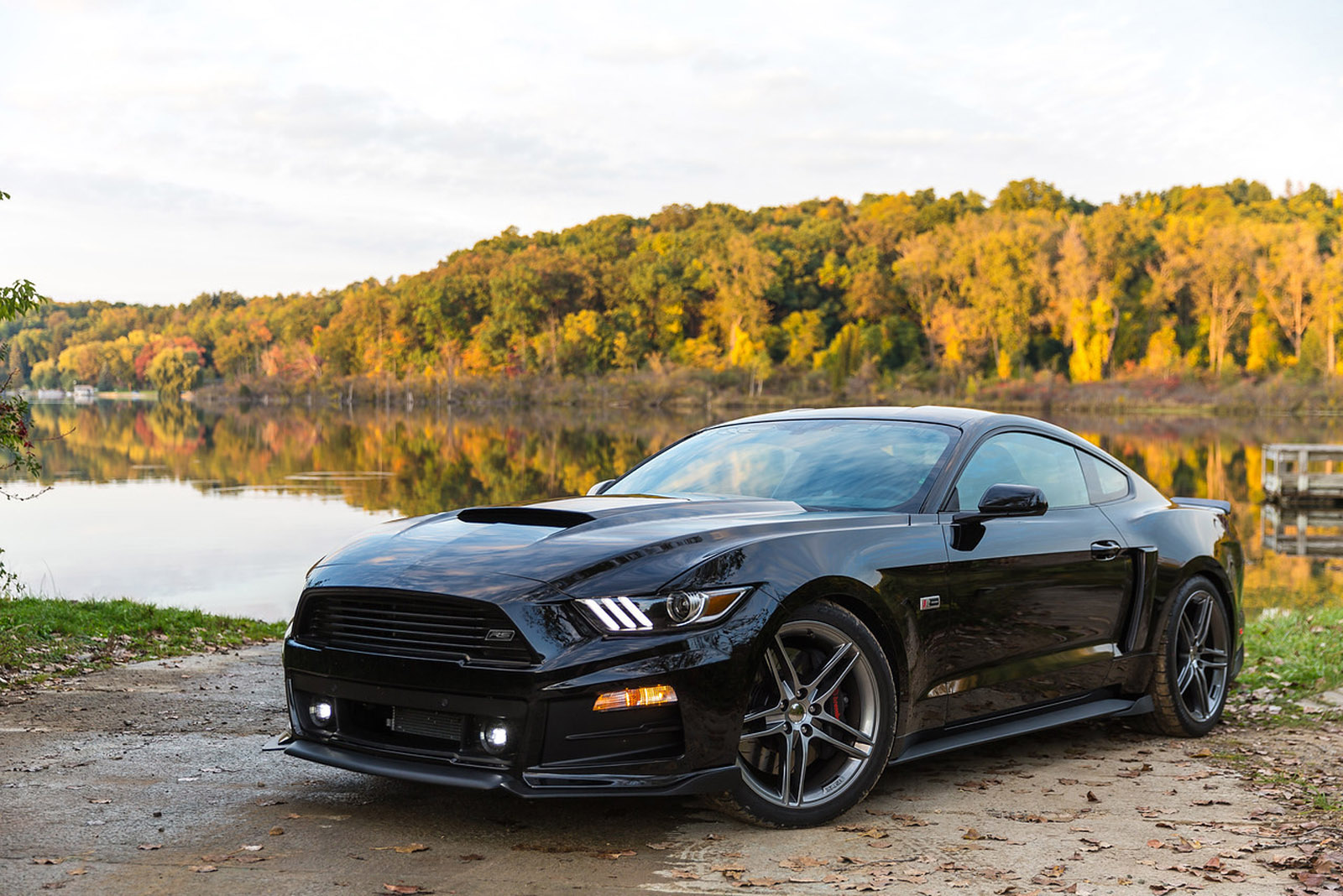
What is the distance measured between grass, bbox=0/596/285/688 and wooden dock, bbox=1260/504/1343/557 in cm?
1905

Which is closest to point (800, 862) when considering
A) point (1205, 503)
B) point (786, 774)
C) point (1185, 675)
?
point (786, 774)

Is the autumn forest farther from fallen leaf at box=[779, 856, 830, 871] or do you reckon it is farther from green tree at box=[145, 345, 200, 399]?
fallen leaf at box=[779, 856, 830, 871]

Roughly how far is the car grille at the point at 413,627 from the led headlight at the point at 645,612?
0.25 m

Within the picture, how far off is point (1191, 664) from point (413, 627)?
4.03m

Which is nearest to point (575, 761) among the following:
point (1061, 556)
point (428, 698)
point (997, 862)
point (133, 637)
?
point (428, 698)

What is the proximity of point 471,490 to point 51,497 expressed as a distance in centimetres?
1076

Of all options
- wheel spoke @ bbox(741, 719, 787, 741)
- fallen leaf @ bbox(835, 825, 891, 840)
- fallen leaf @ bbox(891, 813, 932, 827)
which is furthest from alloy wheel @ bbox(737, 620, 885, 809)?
fallen leaf @ bbox(891, 813, 932, 827)

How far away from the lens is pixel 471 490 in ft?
119

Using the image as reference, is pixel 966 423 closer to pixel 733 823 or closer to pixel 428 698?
pixel 733 823

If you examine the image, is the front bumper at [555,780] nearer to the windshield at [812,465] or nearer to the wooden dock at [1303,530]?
the windshield at [812,465]

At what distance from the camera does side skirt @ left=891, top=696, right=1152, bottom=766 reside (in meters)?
4.86

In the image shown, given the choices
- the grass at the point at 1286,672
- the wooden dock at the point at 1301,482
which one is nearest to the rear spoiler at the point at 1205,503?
the grass at the point at 1286,672

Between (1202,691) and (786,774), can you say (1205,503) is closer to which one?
(1202,691)

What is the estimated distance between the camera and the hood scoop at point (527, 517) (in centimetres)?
465
